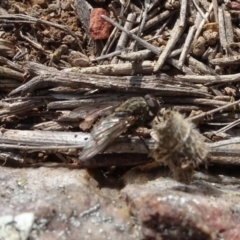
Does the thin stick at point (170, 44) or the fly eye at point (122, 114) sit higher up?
the thin stick at point (170, 44)

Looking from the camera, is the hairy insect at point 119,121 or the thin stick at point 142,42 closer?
the hairy insect at point 119,121

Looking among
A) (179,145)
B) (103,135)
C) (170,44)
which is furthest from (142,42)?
(179,145)

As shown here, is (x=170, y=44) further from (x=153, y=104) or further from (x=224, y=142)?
(x=224, y=142)

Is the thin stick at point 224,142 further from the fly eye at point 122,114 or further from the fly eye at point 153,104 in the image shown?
the fly eye at point 122,114

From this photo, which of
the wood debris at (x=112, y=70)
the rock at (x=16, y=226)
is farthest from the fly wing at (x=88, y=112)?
the rock at (x=16, y=226)

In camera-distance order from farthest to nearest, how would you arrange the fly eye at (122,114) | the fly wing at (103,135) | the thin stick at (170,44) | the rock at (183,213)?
the thin stick at (170,44) < the fly eye at (122,114) < the fly wing at (103,135) < the rock at (183,213)

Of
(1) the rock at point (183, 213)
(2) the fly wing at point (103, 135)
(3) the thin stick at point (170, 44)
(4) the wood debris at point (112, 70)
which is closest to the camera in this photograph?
(1) the rock at point (183, 213)

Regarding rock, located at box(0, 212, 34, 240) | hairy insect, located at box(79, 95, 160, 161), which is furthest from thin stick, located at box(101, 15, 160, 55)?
rock, located at box(0, 212, 34, 240)

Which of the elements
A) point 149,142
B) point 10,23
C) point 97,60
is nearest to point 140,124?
point 149,142
